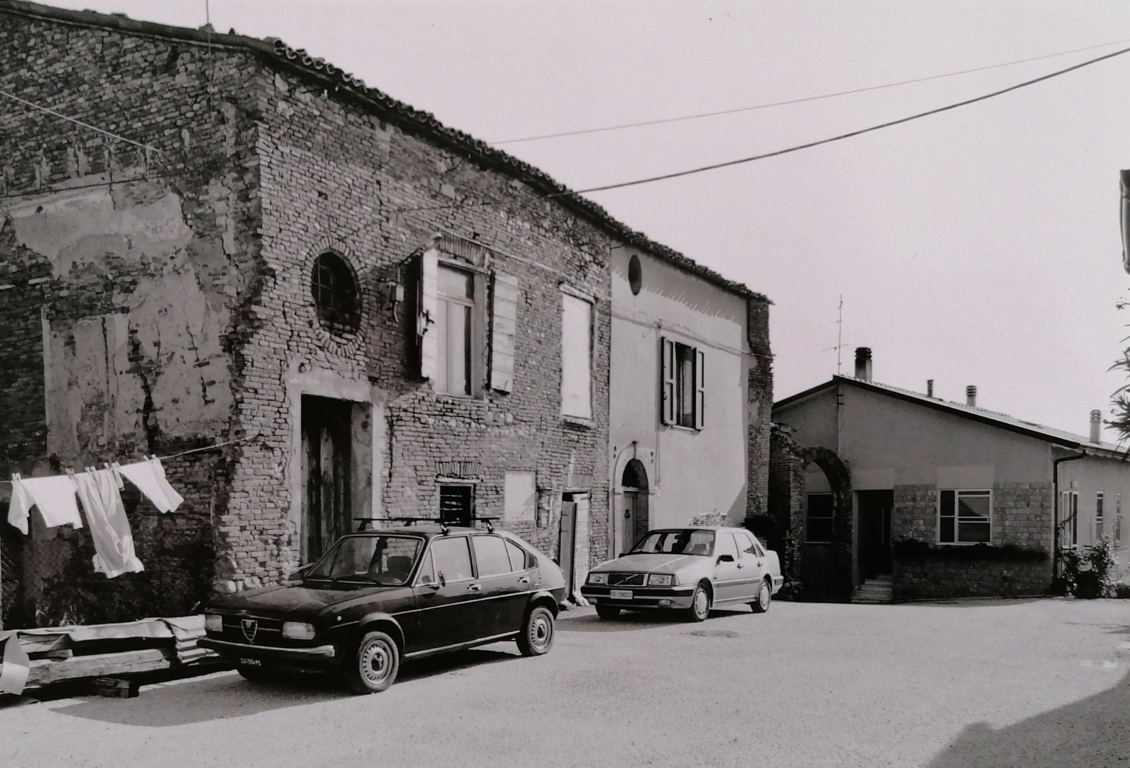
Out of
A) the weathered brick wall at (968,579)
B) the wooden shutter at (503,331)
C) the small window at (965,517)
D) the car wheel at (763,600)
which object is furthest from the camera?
the small window at (965,517)

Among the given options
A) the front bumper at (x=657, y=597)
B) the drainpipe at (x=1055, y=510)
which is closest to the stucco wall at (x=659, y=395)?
the front bumper at (x=657, y=597)

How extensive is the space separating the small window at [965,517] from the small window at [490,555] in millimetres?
16319

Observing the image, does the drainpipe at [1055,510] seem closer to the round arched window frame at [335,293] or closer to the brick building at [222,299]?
the brick building at [222,299]

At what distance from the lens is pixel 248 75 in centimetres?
1130

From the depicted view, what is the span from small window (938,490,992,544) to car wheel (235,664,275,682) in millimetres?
18645

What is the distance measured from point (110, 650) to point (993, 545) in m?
19.8

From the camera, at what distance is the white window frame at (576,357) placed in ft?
56.9

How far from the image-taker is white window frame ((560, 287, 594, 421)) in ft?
56.9

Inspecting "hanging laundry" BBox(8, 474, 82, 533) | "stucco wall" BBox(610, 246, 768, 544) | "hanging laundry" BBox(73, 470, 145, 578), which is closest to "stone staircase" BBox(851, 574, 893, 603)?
"stucco wall" BBox(610, 246, 768, 544)

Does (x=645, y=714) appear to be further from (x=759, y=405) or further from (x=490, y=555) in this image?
(x=759, y=405)

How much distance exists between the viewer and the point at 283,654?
7.94 m

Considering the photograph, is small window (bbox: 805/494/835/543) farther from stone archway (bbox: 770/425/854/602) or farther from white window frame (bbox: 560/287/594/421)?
white window frame (bbox: 560/287/594/421)

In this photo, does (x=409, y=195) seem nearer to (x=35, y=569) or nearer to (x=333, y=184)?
(x=333, y=184)

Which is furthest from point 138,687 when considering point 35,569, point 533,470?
point 533,470
